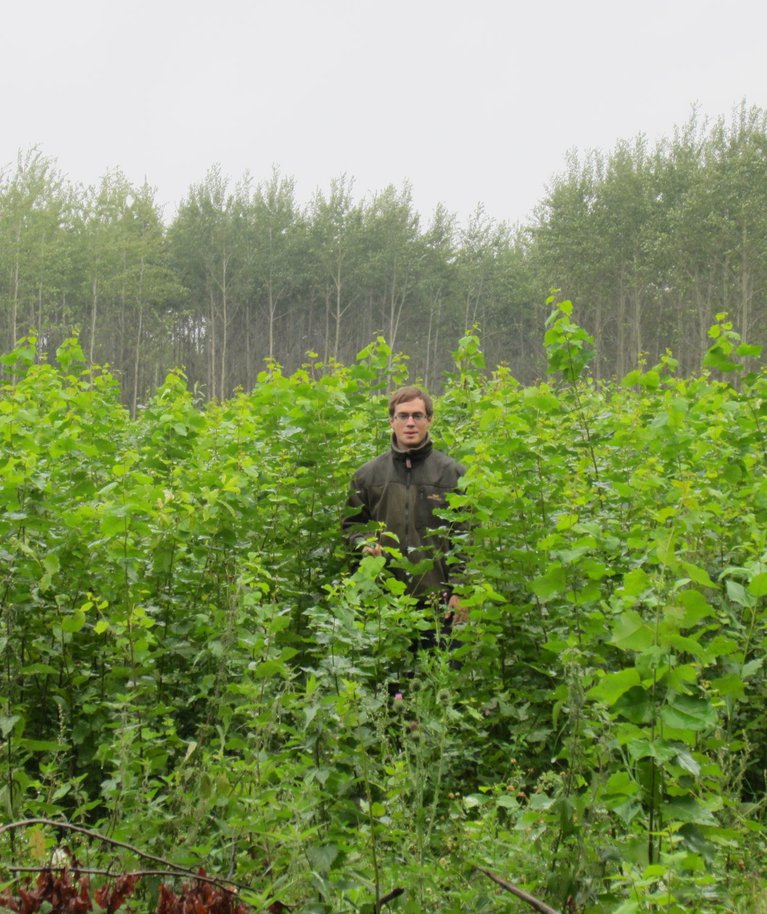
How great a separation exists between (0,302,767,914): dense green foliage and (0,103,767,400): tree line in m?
31.6

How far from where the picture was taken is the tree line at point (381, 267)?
39062mm

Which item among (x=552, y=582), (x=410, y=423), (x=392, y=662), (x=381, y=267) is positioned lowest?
(x=392, y=662)

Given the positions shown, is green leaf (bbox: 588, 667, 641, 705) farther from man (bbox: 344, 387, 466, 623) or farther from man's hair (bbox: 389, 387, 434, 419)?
man's hair (bbox: 389, 387, 434, 419)

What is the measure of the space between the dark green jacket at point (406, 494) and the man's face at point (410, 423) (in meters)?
0.04

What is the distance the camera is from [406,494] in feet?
17.0

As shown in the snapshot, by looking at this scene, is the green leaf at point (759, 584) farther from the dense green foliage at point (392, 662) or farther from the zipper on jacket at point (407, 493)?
the zipper on jacket at point (407, 493)

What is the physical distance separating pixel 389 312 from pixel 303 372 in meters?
48.6

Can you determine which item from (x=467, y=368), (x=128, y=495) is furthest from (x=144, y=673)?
(x=467, y=368)

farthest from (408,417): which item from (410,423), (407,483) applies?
(407,483)

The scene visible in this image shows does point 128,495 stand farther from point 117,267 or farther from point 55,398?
point 117,267

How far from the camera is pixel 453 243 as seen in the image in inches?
2127

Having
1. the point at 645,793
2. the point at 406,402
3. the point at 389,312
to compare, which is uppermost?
the point at 389,312

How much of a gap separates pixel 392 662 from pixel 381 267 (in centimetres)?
4830

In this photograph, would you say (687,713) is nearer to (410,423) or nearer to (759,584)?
(759,584)
